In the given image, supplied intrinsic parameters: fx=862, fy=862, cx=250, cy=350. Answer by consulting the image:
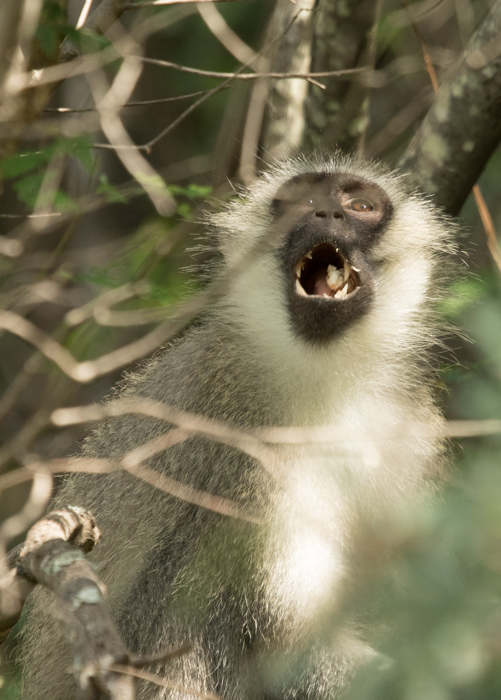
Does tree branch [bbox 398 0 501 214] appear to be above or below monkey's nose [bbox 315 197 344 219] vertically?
above

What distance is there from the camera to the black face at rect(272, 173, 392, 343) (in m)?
3.63

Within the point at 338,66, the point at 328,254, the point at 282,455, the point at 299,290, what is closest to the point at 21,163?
the point at 299,290

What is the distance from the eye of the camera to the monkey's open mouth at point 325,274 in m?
3.72

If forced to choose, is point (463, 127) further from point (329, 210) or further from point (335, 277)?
point (335, 277)

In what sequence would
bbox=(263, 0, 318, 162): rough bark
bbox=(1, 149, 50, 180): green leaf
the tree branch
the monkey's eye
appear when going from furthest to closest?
bbox=(263, 0, 318, 162): rough bark
the tree branch
the monkey's eye
bbox=(1, 149, 50, 180): green leaf

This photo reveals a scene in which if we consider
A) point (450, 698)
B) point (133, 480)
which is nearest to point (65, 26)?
point (133, 480)

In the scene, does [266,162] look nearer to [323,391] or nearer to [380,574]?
[323,391]

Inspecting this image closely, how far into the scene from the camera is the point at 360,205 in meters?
4.04

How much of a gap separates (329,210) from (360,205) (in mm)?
374

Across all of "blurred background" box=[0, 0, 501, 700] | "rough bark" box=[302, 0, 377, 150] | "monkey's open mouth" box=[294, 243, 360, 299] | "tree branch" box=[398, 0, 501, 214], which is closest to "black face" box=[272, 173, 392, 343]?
"monkey's open mouth" box=[294, 243, 360, 299]

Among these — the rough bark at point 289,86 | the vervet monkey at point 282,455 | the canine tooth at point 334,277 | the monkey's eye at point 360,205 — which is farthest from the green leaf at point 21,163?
the rough bark at point 289,86

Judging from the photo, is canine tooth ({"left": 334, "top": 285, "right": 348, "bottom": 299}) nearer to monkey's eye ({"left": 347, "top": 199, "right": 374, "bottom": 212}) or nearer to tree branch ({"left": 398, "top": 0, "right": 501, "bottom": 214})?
monkey's eye ({"left": 347, "top": 199, "right": 374, "bottom": 212})

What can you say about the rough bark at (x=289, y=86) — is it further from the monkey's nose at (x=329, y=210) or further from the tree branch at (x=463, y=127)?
the monkey's nose at (x=329, y=210)

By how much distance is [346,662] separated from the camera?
11.0ft
